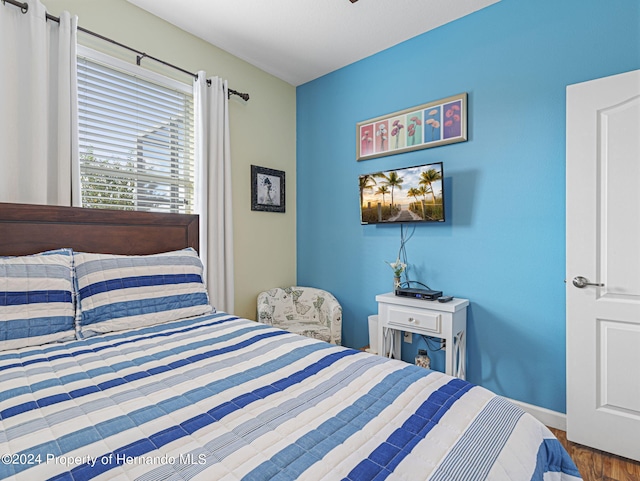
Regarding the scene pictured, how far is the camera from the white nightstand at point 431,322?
2.29 metres

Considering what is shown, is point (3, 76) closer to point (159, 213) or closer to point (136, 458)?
point (159, 213)

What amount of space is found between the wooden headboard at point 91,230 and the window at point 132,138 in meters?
0.22

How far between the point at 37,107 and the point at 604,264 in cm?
333

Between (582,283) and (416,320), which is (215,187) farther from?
(582,283)

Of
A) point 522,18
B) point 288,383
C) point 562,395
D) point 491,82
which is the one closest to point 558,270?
point 562,395

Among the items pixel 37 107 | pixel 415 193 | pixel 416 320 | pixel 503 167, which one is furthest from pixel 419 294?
pixel 37 107

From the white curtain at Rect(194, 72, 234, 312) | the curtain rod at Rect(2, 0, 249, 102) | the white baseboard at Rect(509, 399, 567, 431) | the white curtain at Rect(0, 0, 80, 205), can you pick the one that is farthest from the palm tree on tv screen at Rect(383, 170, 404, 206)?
the white curtain at Rect(0, 0, 80, 205)

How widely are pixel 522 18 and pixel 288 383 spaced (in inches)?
106

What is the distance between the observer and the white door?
1.82m

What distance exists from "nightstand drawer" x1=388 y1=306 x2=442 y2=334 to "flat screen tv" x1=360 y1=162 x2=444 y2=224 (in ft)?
2.27

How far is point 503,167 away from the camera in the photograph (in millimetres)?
2359

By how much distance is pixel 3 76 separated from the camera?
73.2 inches

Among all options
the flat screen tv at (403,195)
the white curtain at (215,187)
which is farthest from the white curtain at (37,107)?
the flat screen tv at (403,195)

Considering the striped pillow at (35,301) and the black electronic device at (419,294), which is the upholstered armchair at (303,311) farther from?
the striped pillow at (35,301)
